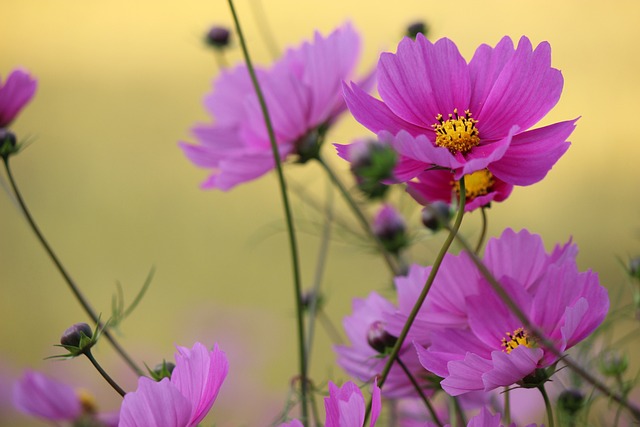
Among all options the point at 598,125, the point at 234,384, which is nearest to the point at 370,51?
the point at 598,125

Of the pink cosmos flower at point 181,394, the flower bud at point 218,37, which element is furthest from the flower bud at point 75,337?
the flower bud at point 218,37

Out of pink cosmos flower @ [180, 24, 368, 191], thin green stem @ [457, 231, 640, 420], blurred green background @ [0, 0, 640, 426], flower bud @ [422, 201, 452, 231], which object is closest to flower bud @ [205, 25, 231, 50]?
pink cosmos flower @ [180, 24, 368, 191]

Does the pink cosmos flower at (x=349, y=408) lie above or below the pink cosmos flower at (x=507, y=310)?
above

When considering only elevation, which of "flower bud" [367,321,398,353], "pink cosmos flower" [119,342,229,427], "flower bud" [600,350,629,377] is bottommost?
"flower bud" [600,350,629,377]

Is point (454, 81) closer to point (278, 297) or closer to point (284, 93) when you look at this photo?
point (284, 93)

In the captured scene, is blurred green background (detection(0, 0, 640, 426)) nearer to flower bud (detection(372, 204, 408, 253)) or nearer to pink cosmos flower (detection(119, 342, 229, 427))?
flower bud (detection(372, 204, 408, 253))

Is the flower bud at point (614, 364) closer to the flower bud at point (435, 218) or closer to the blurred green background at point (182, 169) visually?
the flower bud at point (435, 218)

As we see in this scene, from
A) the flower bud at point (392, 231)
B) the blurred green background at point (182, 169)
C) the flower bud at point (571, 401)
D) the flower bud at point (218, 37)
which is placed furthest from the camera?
the blurred green background at point (182, 169)
